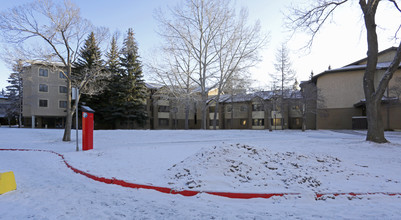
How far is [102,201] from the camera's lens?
4988 millimetres

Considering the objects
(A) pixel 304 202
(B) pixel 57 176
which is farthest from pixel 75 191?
(A) pixel 304 202

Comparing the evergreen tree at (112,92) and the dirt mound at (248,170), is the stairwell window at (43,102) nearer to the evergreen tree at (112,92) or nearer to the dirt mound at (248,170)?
the evergreen tree at (112,92)

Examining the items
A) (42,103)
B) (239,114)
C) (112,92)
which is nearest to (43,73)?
(42,103)

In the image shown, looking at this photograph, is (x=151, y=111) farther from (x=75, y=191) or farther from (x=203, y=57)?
(x=75, y=191)

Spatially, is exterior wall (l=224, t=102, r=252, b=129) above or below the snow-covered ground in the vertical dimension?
above

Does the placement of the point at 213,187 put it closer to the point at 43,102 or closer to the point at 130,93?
the point at 130,93

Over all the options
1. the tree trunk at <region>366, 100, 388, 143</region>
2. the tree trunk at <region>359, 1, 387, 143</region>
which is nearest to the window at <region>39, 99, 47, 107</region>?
the tree trunk at <region>359, 1, 387, 143</region>

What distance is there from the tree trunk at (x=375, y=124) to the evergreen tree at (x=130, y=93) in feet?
102

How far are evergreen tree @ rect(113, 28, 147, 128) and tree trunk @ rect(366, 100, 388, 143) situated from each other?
31183mm

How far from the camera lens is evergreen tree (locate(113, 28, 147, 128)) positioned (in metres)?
37.8

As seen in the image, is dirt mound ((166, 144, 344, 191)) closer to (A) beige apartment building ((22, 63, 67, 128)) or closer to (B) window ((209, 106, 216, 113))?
(A) beige apartment building ((22, 63, 67, 128))

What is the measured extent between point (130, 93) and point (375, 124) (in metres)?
32.5

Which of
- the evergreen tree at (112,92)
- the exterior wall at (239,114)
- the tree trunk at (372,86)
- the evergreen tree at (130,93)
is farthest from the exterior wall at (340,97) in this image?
the evergreen tree at (112,92)

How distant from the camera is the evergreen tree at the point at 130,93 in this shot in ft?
124
